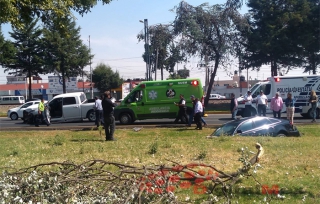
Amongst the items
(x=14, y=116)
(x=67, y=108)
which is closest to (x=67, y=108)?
(x=67, y=108)

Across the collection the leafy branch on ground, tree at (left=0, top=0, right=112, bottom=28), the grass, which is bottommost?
the grass

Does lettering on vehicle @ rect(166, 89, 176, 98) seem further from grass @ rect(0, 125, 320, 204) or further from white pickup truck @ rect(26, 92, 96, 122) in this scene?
grass @ rect(0, 125, 320, 204)

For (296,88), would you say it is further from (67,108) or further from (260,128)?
(67,108)

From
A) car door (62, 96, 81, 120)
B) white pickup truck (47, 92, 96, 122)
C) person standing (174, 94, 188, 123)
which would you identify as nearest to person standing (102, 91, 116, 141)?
person standing (174, 94, 188, 123)

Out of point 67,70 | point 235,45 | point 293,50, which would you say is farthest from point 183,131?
point 67,70

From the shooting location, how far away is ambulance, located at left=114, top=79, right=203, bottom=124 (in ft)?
76.1

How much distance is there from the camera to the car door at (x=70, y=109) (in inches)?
1079

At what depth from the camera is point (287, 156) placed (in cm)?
946

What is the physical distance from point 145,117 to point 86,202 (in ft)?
63.6

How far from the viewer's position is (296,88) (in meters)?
26.5

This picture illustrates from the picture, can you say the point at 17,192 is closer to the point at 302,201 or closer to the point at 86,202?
the point at 86,202

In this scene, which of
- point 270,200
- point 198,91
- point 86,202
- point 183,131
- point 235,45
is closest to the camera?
point 86,202

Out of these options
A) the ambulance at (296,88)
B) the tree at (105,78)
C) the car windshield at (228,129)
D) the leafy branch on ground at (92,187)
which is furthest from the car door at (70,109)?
the tree at (105,78)

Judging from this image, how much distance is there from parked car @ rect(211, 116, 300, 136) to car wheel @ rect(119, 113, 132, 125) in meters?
9.72
